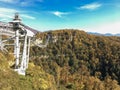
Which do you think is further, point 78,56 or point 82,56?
point 78,56

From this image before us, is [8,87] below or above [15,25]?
below

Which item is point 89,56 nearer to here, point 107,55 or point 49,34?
point 107,55

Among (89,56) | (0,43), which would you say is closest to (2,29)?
(0,43)

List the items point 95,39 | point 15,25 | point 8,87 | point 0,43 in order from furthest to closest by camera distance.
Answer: point 95,39, point 0,43, point 15,25, point 8,87

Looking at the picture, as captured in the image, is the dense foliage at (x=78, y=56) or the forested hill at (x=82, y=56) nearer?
the dense foliage at (x=78, y=56)

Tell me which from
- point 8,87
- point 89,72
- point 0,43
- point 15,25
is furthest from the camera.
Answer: point 89,72

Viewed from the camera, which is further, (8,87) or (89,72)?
(89,72)

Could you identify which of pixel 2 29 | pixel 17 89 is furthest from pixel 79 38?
pixel 17 89

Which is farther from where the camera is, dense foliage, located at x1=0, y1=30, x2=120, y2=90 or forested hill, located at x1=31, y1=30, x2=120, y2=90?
forested hill, located at x1=31, y1=30, x2=120, y2=90

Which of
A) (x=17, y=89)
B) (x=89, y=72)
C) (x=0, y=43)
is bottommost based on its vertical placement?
(x=89, y=72)
